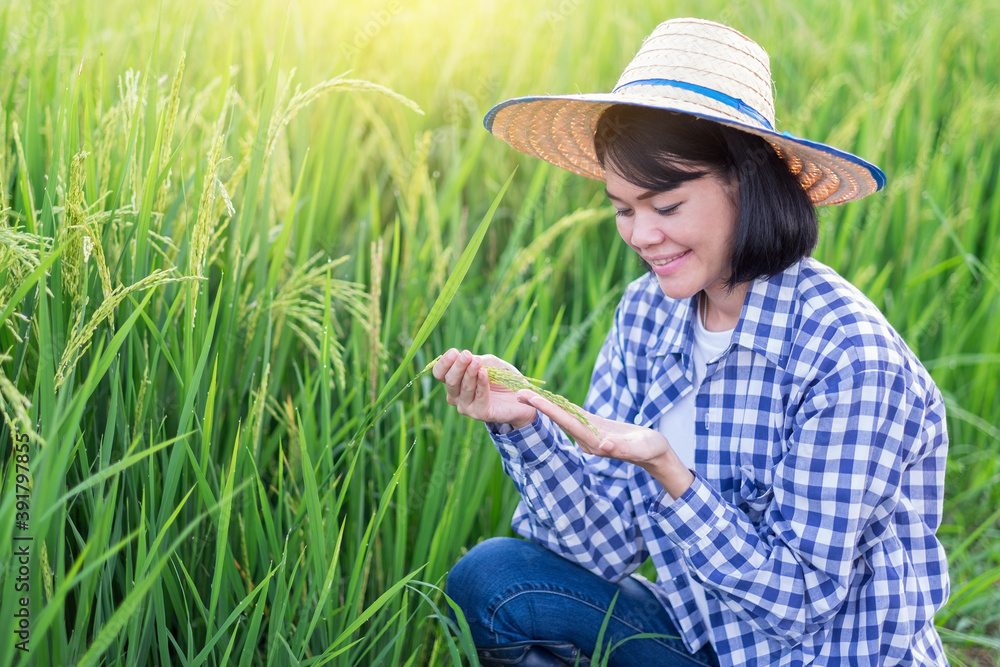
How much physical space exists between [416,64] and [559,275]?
111 centimetres

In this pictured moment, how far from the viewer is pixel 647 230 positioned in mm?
1521

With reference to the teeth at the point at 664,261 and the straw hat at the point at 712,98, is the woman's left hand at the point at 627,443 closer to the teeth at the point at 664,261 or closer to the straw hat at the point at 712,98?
the teeth at the point at 664,261

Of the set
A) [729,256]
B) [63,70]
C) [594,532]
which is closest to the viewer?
[729,256]

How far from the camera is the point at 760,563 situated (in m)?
1.45

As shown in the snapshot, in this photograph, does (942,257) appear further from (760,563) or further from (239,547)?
(239,547)

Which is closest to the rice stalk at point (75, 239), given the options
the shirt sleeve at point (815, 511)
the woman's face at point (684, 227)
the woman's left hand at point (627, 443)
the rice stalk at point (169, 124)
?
the rice stalk at point (169, 124)

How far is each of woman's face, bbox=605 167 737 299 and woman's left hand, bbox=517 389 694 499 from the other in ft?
0.98

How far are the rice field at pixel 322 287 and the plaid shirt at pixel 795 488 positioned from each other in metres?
0.31

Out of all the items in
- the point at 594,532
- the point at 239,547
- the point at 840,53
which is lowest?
the point at 239,547

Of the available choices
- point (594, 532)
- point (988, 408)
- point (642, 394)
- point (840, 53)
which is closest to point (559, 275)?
point (642, 394)

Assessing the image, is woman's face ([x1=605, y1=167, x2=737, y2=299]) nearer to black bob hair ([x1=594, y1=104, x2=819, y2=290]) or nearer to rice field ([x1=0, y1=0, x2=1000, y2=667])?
black bob hair ([x1=594, y1=104, x2=819, y2=290])

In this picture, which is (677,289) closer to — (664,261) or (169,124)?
(664,261)

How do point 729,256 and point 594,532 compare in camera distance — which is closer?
point 729,256

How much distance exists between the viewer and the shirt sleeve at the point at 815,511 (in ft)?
4.59
